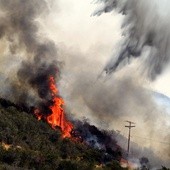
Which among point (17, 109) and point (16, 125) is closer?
point (16, 125)

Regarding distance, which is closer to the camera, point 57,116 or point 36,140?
point 36,140

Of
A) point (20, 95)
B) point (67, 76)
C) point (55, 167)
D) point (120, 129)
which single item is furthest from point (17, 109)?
point (55, 167)

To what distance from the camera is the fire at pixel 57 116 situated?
95.4 metres

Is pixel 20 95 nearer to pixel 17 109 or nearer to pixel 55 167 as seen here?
pixel 17 109

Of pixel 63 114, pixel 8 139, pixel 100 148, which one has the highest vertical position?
pixel 63 114

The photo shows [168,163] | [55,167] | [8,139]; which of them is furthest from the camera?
[168,163]

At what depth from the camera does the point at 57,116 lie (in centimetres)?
9625

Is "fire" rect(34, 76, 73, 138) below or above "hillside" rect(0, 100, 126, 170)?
above

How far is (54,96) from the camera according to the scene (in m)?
97.6

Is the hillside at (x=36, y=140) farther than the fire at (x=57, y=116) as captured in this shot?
No

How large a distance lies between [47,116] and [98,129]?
53.1 ft

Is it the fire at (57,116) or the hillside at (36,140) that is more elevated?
the fire at (57,116)

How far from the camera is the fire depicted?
9536 centimetres

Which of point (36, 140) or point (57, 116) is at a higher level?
point (57, 116)
